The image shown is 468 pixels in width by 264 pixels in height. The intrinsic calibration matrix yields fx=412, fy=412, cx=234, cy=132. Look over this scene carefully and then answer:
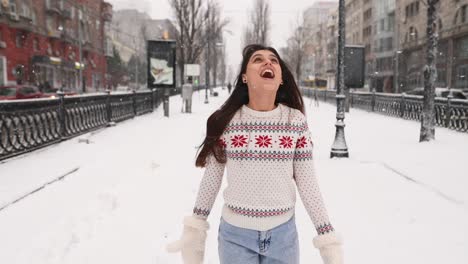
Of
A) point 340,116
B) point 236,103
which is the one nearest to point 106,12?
point 340,116

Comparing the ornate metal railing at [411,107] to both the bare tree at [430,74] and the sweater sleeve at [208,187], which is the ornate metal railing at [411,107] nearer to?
the bare tree at [430,74]

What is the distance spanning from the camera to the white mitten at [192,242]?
214cm

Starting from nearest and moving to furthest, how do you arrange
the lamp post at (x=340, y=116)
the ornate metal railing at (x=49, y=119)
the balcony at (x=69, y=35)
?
the ornate metal railing at (x=49, y=119) → the lamp post at (x=340, y=116) → the balcony at (x=69, y=35)

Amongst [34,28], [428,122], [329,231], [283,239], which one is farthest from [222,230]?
[34,28]

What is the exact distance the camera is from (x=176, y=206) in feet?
18.6

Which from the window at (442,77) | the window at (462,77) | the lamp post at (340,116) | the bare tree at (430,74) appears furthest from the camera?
the window at (442,77)

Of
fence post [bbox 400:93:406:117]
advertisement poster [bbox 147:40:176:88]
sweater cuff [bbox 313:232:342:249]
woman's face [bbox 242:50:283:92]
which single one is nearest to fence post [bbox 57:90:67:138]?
advertisement poster [bbox 147:40:176:88]

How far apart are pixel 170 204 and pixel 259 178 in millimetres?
3923

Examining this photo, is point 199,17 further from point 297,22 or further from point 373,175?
A: point 373,175

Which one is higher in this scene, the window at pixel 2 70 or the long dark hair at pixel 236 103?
the window at pixel 2 70

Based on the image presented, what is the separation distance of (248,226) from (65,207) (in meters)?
4.28

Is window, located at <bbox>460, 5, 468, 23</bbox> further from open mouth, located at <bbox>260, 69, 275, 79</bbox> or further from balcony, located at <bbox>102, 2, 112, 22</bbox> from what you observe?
balcony, located at <bbox>102, 2, 112, 22</bbox>

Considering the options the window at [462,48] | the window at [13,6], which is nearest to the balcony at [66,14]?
the window at [13,6]

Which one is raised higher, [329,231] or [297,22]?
[297,22]
